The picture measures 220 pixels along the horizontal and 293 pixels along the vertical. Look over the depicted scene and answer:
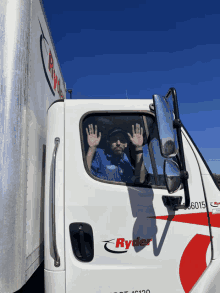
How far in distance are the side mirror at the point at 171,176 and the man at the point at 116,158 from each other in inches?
11.8

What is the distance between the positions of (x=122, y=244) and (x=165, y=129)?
35.2 inches

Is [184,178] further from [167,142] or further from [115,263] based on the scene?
[115,263]

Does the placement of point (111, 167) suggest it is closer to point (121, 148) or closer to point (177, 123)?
point (121, 148)

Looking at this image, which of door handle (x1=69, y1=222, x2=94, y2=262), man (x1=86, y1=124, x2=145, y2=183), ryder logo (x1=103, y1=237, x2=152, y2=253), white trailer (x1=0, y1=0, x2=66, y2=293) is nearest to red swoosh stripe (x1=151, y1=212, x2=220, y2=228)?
ryder logo (x1=103, y1=237, x2=152, y2=253)

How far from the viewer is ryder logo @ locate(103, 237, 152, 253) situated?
1.71 meters

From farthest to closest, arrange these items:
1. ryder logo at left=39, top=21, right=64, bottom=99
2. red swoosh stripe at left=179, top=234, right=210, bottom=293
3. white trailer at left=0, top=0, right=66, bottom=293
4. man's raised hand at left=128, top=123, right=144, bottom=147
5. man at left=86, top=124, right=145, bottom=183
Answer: ryder logo at left=39, top=21, right=64, bottom=99, man's raised hand at left=128, top=123, right=144, bottom=147, man at left=86, top=124, right=145, bottom=183, red swoosh stripe at left=179, top=234, right=210, bottom=293, white trailer at left=0, top=0, right=66, bottom=293

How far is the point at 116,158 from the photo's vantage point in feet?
6.31

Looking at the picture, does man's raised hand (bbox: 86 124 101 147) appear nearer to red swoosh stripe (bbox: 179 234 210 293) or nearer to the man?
the man

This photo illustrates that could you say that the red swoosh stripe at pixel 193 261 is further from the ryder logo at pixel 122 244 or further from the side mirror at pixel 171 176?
the side mirror at pixel 171 176

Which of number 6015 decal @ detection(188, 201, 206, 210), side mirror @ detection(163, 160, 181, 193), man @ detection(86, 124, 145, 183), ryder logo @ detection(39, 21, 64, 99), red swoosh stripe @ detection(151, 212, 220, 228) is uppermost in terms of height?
ryder logo @ detection(39, 21, 64, 99)

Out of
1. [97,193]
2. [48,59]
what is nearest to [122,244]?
[97,193]

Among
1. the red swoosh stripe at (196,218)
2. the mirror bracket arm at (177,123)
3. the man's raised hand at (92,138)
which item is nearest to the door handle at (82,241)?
the red swoosh stripe at (196,218)

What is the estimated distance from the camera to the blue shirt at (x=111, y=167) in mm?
1839

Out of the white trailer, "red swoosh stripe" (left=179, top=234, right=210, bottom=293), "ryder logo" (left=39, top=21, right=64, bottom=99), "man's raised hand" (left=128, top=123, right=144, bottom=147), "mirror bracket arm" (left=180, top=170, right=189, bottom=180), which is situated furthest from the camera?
"ryder logo" (left=39, top=21, right=64, bottom=99)
